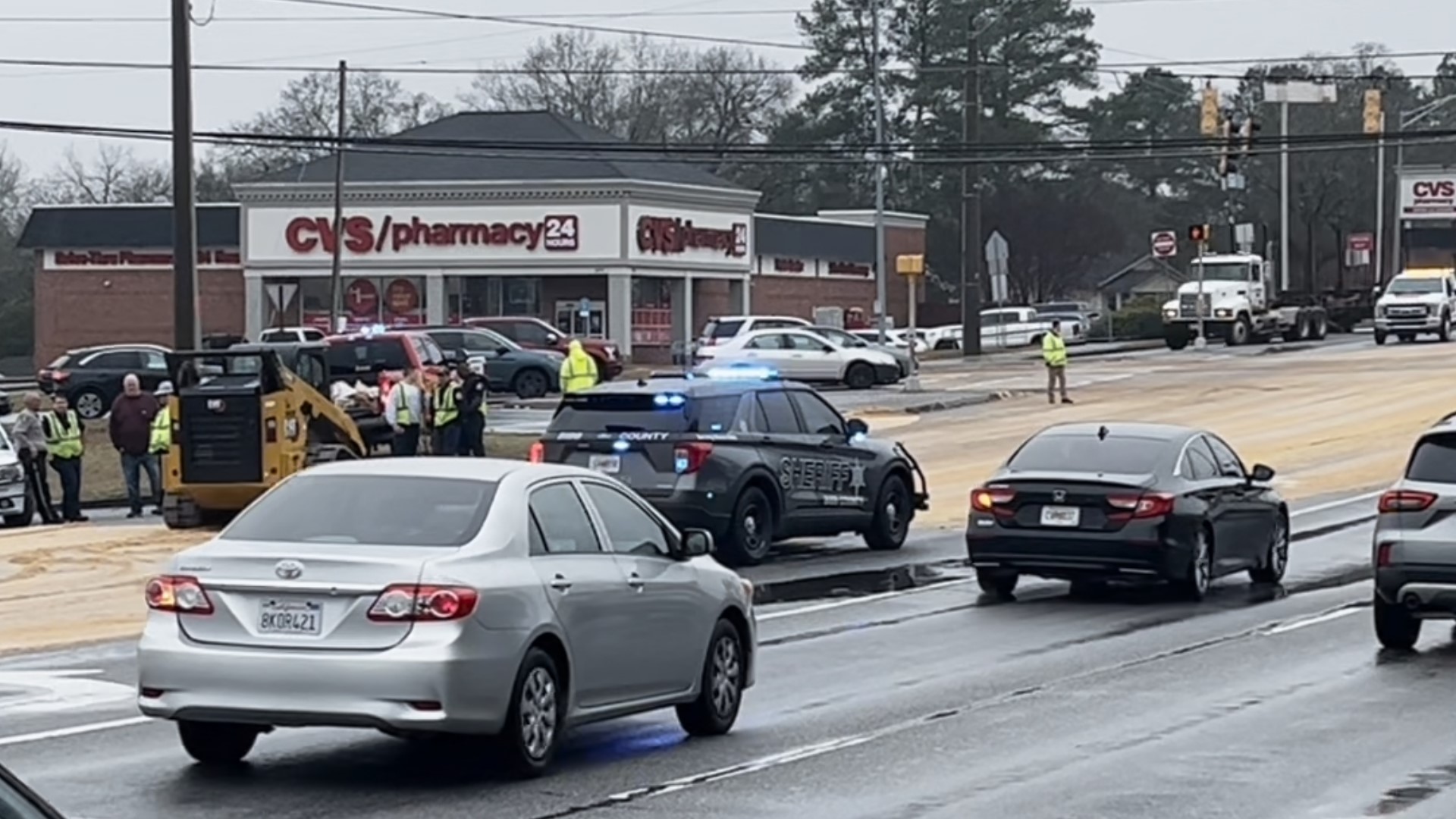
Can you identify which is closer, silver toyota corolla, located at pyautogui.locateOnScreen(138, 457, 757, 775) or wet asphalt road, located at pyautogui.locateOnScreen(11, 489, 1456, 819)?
silver toyota corolla, located at pyautogui.locateOnScreen(138, 457, 757, 775)

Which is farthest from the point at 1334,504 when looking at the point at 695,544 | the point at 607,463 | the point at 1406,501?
the point at 695,544

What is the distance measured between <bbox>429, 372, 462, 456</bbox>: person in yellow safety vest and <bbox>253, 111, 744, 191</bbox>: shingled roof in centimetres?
3714

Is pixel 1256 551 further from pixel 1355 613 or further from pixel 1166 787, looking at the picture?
pixel 1166 787

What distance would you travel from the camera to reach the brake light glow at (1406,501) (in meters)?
15.9

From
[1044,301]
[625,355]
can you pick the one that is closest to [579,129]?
[625,355]

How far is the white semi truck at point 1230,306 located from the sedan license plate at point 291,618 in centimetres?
5767

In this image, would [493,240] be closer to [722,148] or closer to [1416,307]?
[722,148]

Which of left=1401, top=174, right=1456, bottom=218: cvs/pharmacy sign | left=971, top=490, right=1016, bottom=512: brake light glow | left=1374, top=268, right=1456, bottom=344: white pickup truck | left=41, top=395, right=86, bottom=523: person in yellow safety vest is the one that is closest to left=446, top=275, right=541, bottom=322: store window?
left=1374, top=268, right=1456, bottom=344: white pickup truck

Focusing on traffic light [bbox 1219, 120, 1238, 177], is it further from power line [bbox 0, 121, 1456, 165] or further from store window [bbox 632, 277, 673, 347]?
store window [bbox 632, 277, 673, 347]

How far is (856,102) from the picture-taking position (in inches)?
4094

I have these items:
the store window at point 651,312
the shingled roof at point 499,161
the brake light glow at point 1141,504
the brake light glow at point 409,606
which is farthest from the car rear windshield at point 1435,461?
the store window at point 651,312

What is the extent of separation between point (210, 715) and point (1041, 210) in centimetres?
9476

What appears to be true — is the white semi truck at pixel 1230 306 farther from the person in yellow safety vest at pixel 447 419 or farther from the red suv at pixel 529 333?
the person in yellow safety vest at pixel 447 419

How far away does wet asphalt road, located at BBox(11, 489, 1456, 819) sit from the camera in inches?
415
